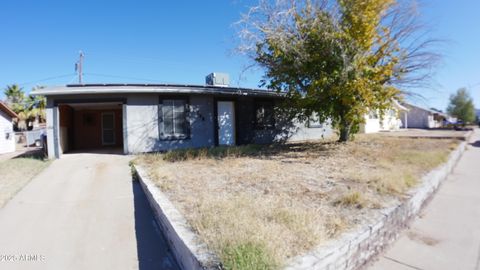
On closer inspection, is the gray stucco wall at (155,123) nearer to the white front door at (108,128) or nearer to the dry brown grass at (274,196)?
the dry brown grass at (274,196)

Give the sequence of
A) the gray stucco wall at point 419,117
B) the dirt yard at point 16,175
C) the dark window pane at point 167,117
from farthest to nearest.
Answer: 1. the gray stucco wall at point 419,117
2. the dark window pane at point 167,117
3. the dirt yard at point 16,175

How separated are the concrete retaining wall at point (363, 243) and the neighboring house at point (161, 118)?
28.5ft

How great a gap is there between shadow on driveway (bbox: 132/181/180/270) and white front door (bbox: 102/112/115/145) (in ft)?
36.2

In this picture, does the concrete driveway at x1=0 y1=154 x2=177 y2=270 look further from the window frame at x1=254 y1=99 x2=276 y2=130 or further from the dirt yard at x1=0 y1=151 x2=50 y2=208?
the window frame at x1=254 y1=99 x2=276 y2=130

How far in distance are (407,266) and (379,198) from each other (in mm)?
1407

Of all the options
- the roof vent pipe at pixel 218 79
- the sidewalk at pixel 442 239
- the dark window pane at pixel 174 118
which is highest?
the roof vent pipe at pixel 218 79

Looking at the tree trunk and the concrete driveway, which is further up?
the tree trunk

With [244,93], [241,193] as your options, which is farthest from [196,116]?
[241,193]

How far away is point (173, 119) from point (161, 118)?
50cm

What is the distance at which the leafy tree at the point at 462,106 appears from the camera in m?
46.3

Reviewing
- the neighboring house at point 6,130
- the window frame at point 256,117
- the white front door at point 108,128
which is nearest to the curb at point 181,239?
the window frame at point 256,117

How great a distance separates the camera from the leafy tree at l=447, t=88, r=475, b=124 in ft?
152

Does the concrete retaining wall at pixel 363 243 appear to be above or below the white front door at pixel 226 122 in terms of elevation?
below

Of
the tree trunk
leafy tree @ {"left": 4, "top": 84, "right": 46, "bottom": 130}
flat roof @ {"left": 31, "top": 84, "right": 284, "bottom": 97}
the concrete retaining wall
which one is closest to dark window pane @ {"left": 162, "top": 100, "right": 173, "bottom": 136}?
flat roof @ {"left": 31, "top": 84, "right": 284, "bottom": 97}
